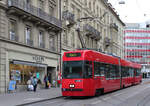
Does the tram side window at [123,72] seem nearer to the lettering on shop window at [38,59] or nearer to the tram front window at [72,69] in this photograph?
the lettering on shop window at [38,59]

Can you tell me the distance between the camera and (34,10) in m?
25.7

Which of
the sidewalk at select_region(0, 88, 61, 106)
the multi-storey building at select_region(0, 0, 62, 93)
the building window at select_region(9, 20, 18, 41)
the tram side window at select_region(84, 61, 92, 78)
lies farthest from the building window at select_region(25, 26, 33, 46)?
the tram side window at select_region(84, 61, 92, 78)

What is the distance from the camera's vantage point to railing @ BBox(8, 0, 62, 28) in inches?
891

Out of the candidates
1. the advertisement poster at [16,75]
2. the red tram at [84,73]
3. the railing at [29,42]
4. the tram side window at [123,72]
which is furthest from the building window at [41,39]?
the red tram at [84,73]

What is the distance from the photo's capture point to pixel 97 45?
47.3 metres

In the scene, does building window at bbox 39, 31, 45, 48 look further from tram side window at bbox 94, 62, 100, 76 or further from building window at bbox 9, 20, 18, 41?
tram side window at bbox 94, 62, 100, 76

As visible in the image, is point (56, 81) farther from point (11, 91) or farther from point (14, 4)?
point (14, 4)

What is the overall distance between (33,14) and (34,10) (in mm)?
1110

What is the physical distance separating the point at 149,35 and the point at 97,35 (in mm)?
67316

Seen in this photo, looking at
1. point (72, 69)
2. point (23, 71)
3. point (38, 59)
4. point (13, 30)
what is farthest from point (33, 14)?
point (72, 69)

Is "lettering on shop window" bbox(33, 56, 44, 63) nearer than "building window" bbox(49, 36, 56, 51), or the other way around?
"lettering on shop window" bbox(33, 56, 44, 63)

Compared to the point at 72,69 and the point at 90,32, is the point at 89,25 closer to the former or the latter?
the point at 90,32

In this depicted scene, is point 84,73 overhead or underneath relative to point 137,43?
underneath

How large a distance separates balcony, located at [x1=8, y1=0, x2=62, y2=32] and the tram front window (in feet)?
26.2
